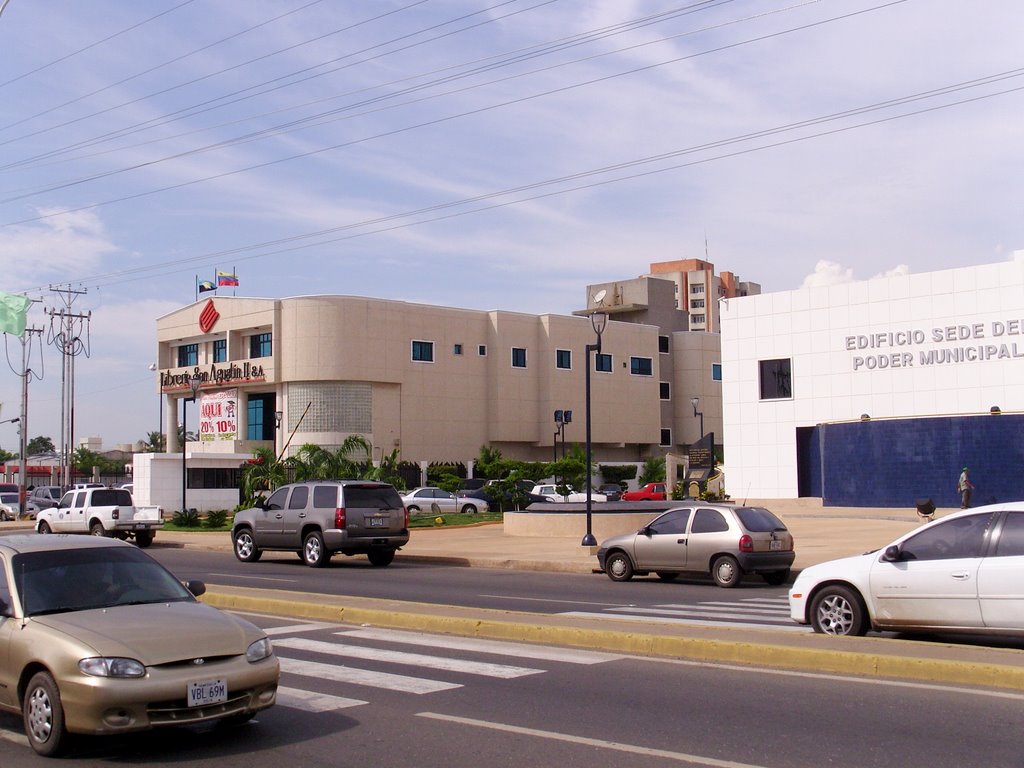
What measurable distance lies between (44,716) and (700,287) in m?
173

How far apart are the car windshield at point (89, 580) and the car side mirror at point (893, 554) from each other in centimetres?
722

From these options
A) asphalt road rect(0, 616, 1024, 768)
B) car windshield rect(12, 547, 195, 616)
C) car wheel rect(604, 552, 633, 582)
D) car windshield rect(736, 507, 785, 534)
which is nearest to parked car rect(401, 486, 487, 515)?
car wheel rect(604, 552, 633, 582)

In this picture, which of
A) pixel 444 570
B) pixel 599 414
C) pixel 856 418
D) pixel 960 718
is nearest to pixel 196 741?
pixel 960 718

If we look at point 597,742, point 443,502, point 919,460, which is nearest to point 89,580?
point 597,742

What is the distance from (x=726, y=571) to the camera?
19.8m

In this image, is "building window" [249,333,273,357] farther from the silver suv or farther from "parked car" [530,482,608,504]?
the silver suv

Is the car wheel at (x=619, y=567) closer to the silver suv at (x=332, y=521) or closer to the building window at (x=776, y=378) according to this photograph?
the silver suv at (x=332, y=521)

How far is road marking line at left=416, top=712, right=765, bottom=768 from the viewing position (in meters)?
7.08

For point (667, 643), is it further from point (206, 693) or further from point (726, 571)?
point (726, 571)

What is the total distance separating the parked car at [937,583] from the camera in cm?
1065

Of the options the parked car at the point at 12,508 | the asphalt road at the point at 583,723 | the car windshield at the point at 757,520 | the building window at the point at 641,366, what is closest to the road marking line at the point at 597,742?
the asphalt road at the point at 583,723

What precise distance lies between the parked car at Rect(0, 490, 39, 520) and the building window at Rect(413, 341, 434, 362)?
91.3 feet

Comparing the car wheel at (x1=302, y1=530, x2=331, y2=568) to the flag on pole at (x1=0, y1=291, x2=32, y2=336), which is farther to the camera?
the flag on pole at (x1=0, y1=291, x2=32, y2=336)

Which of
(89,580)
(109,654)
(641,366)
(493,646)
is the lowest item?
(493,646)
